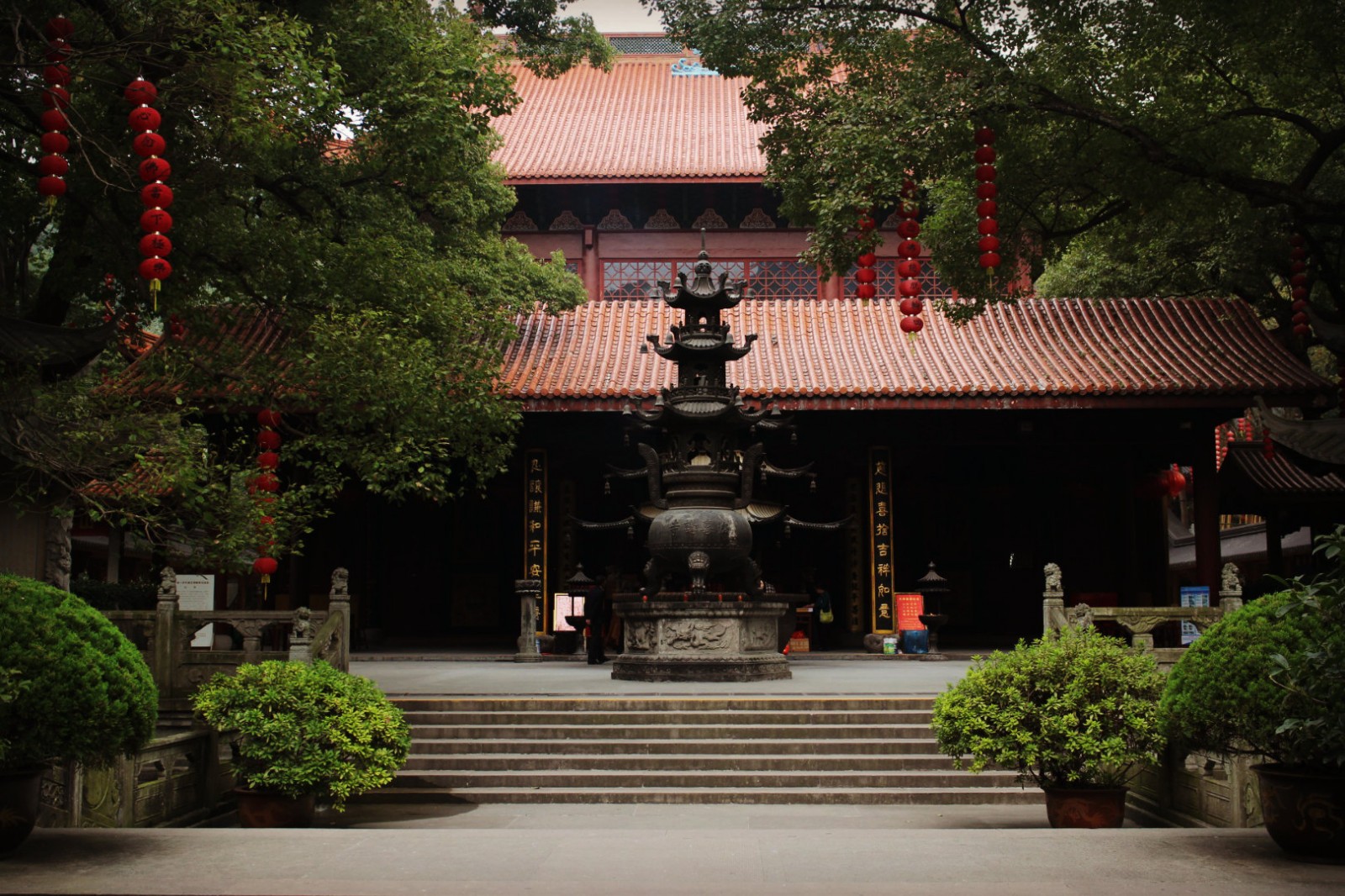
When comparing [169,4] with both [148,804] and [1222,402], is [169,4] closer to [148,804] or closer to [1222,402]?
[148,804]

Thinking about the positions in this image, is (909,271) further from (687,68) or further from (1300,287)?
(687,68)

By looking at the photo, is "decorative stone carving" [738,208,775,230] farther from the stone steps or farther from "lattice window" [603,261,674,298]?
the stone steps

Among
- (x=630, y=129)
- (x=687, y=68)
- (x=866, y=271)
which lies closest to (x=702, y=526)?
(x=866, y=271)

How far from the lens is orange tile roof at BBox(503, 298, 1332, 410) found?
16391 millimetres

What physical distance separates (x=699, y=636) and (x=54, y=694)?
774 centimetres

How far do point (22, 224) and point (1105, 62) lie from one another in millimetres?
9693

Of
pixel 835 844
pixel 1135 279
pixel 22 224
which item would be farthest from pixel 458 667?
pixel 1135 279

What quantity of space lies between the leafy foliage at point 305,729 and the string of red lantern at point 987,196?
6351 mm

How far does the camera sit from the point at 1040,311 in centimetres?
1852

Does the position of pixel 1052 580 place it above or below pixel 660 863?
above

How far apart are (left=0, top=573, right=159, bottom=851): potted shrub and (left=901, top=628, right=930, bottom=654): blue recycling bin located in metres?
11.7

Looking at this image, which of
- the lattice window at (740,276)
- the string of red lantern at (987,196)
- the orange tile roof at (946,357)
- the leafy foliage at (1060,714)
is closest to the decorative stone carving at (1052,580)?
the string of red lantern at (987,196)

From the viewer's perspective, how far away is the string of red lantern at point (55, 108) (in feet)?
26.4

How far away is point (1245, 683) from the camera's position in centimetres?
627
